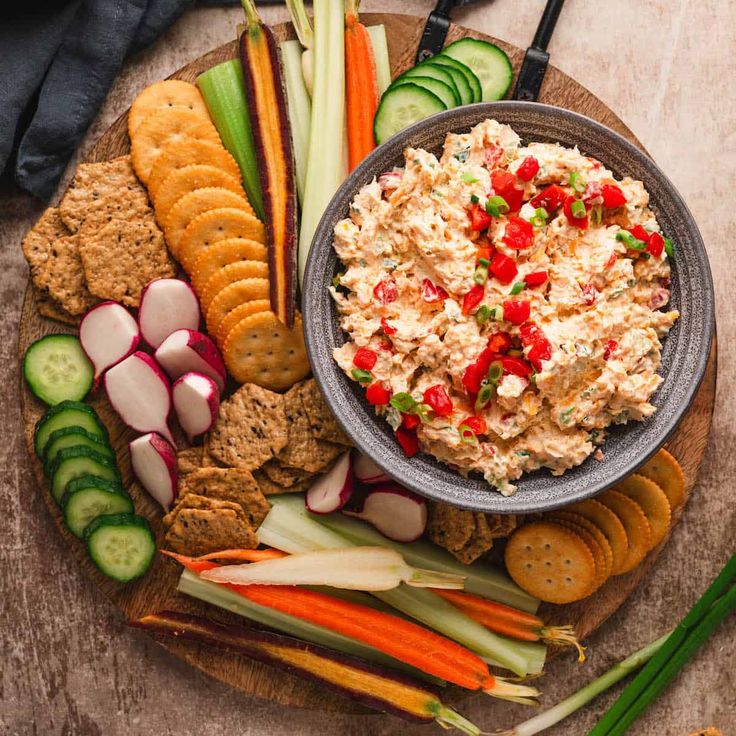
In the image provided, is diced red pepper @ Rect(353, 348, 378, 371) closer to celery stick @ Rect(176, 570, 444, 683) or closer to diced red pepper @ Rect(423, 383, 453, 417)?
diced red pepper @ Rect(423, 383, 453, 417)

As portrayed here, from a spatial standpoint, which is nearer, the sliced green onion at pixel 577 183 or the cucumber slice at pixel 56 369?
the sliced green onion at pixel 577 183

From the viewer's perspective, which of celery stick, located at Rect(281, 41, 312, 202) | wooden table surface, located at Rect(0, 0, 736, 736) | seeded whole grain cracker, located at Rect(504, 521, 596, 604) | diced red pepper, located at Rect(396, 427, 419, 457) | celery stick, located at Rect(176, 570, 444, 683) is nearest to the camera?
diced red pepper, located at Rect(396, 427, 419, 457)

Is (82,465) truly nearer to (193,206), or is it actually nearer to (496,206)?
(193,206)

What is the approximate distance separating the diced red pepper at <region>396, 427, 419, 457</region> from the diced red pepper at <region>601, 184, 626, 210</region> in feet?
3.66

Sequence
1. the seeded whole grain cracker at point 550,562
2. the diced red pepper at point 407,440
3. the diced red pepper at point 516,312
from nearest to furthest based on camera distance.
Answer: the diced red pepper at point 516,312 → the diced red pepper at point 407,440 → the seeded whole grain cracker at point 550,562

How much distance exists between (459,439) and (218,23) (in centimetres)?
230

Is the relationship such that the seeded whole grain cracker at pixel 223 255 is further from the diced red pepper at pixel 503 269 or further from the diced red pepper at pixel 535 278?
the diced red pepper at pixel 535 278

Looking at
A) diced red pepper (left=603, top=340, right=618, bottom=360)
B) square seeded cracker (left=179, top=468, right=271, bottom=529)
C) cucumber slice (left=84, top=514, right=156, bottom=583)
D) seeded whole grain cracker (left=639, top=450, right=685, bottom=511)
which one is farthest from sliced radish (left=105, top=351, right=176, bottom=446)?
seeded whole grain cracker (left=639, top=450, right=685, bottom=511)

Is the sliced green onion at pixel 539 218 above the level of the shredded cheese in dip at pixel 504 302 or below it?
above

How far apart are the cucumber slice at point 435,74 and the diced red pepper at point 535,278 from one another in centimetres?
95

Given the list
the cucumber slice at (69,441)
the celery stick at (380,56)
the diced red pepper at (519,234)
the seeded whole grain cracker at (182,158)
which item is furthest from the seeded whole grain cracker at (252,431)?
the celery stick at (380,56)

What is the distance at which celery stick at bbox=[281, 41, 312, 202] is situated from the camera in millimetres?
3662

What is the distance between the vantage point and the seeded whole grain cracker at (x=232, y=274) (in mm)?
3450

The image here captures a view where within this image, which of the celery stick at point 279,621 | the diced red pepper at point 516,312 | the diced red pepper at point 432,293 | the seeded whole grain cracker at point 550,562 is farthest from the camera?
the celery stick at point 279,621
